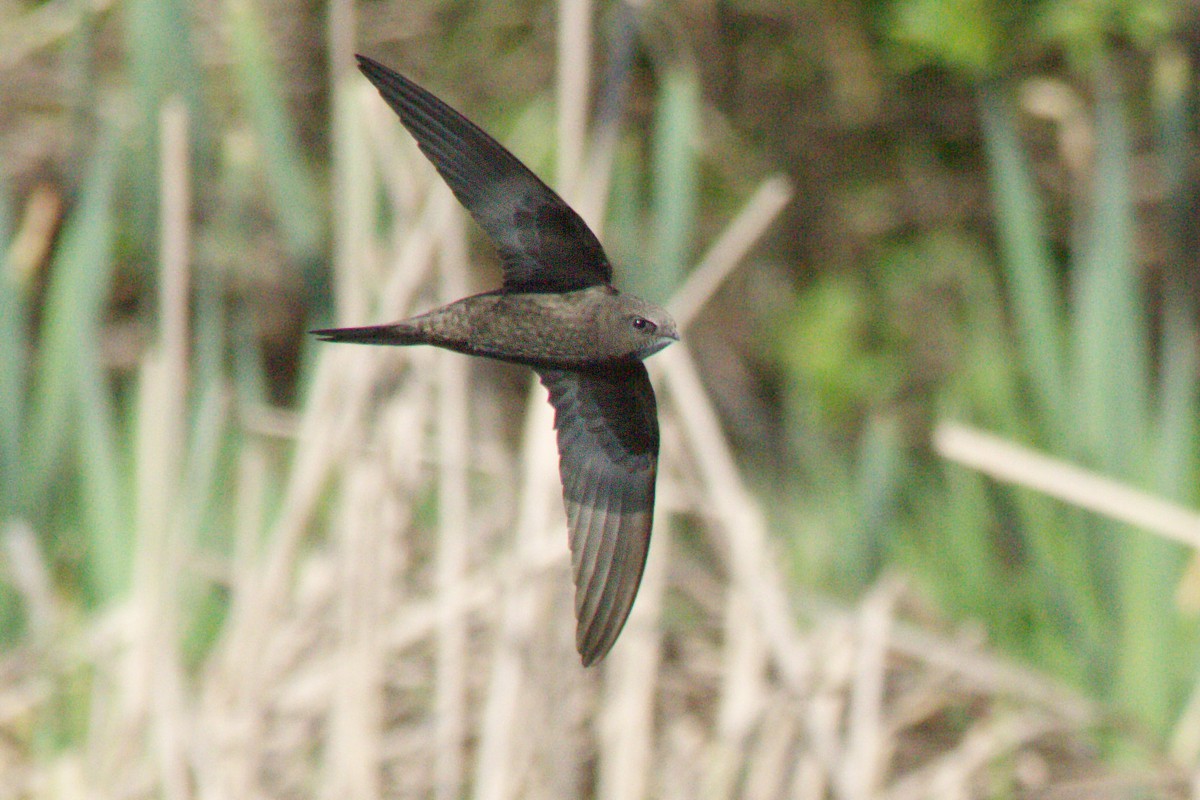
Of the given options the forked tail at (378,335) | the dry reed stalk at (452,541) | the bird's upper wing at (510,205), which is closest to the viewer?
the forked tail at (378,335)

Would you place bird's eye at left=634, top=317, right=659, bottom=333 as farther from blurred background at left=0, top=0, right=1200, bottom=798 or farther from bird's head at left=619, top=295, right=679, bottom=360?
blurred background at left=0, top=0, right=1200, bottom=798

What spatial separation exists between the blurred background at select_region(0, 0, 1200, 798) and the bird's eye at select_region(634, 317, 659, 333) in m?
0.62

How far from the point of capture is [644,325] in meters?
1.09

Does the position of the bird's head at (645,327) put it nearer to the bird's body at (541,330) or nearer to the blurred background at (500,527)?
the bird's body at (541,330)

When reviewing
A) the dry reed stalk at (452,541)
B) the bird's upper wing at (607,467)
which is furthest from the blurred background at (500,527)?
the bird's upper wing at (607,467)

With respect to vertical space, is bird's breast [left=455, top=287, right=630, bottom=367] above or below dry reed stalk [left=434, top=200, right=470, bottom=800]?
above

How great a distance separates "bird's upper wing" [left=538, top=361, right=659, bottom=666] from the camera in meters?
1.22

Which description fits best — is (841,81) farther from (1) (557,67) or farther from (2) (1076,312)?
(2) (1076,312)

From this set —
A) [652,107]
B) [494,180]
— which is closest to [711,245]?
[652,107]

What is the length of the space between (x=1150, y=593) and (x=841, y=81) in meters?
1.82

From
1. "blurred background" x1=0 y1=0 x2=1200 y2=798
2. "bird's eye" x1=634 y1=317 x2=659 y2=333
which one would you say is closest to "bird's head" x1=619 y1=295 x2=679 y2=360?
"bird's eye" x1=634 y1=317 x2=659 y2=333

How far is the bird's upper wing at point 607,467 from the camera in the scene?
1216mm

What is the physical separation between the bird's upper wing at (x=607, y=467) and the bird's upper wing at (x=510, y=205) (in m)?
0.09

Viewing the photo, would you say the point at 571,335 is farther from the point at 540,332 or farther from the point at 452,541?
→ the point at 452,541
